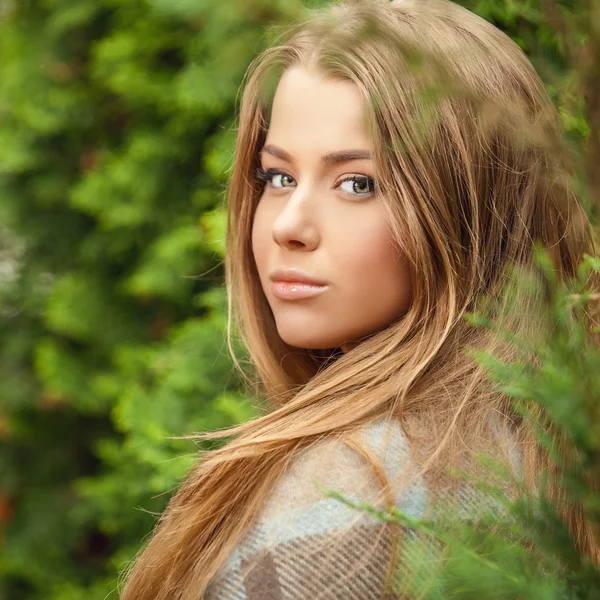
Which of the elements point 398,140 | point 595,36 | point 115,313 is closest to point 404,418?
point 398,140

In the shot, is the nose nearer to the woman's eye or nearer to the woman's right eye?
the woman's eye

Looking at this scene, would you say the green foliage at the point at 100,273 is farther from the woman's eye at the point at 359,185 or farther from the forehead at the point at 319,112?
the woman's eye at the point at 359,185

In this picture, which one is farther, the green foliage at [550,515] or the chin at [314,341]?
the chin at [314,341]

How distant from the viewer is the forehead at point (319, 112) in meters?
1.58

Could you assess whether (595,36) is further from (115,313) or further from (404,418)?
(115,313)

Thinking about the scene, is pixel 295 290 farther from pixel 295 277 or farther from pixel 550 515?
pixel 550 515

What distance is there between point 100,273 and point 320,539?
8.09ft

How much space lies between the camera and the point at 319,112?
161cm

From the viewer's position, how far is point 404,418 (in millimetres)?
1445

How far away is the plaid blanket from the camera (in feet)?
4.07

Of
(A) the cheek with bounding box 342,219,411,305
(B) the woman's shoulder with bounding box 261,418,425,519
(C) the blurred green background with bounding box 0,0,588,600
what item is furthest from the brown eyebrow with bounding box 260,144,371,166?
(C) the blurred green background with bounding box 0,0,588,600

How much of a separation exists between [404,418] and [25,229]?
265cm

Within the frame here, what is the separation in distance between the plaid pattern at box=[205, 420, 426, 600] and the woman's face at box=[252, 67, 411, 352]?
0.32 meters

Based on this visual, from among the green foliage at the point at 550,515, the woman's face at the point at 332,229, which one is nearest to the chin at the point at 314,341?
the woman's face at the point at 332,229
